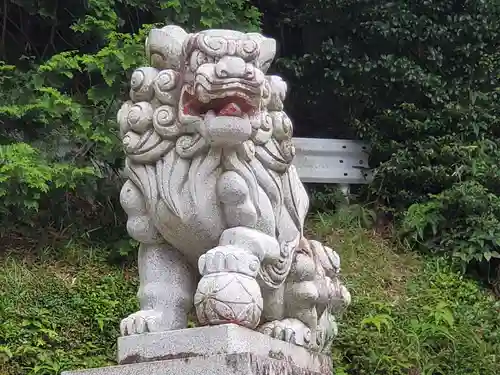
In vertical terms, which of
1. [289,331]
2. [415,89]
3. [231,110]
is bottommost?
[415,89]

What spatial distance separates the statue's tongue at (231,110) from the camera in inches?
107

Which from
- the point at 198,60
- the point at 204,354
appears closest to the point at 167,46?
the point at 198,60

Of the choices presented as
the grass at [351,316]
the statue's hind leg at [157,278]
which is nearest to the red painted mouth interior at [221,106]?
the statue's hind leg at [157,278]

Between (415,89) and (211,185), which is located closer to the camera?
(211,185)

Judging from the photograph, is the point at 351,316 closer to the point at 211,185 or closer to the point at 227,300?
the point at 211,185

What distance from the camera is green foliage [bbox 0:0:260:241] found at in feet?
16.2

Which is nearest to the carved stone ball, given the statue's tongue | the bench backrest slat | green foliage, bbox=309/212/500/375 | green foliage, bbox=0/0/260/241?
the statue's tongue

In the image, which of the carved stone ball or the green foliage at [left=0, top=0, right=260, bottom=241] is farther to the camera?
the green foliage at [left=0, top=0, right=260, bottom=241]

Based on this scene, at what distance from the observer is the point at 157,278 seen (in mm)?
2824

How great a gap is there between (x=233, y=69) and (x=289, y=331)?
0.79 metres

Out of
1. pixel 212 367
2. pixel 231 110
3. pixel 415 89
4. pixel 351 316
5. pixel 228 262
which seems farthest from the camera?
pixel 415 89

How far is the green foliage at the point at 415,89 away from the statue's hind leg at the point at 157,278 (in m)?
3.31

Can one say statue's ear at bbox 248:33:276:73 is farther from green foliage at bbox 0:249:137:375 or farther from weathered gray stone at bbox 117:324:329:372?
green foliage at bbox 0:249:137:375

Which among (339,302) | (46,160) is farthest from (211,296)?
(46,160)
